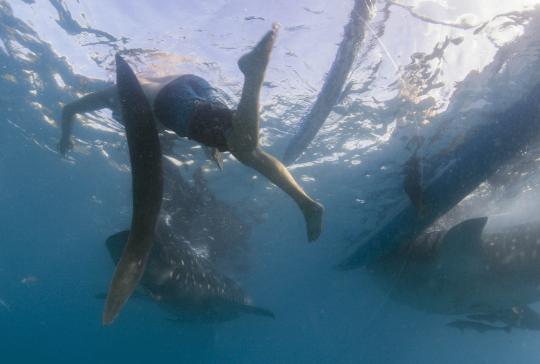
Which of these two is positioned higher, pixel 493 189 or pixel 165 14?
pixel 165 14

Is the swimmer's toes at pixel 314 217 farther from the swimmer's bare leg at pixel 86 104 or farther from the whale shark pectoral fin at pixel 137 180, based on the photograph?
the swimmer's bare leg at pixel 86 104

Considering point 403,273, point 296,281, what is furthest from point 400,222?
point 296,281

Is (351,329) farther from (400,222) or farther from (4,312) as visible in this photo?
(4,312)

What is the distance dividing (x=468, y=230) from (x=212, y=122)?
328 inches

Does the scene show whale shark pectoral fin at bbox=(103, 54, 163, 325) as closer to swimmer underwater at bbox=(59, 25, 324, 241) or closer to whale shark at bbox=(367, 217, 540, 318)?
swimmer underwater at bbox=(59, 25, 324, 241)

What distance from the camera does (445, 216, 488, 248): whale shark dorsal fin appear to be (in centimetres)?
880

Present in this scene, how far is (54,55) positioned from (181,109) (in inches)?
351

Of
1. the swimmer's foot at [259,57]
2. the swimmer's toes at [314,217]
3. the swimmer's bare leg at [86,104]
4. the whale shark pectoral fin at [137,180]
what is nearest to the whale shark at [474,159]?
the swimmer's toes at [314,217]

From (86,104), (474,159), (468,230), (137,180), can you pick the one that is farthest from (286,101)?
(137,180)

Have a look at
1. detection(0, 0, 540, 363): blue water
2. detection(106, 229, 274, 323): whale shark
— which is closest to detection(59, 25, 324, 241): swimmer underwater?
detection(0, 0, 540, 363): blue water

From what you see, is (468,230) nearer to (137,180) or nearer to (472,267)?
(472,267)

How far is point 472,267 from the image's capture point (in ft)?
32.9

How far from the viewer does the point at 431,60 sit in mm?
7797

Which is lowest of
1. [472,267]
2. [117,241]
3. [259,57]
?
[117,241]
